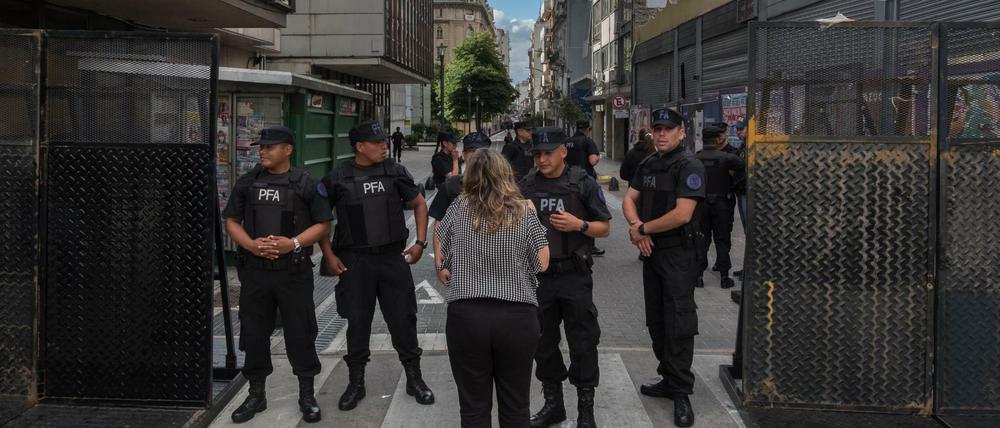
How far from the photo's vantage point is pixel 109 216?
5066 millimetres

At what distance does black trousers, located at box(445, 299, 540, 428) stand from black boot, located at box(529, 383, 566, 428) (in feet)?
3.47

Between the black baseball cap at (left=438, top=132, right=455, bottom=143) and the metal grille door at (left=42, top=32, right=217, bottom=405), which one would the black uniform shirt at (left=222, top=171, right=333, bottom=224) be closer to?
the metal grille door at (left=42, top=32, right=217, bottom=405)

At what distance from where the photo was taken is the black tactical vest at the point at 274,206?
4.90 metres

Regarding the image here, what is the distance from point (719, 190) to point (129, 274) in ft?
19.8

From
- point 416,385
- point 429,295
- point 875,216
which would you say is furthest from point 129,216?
point 875,216

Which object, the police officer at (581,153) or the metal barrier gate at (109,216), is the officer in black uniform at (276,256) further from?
the police officer at (581,153)

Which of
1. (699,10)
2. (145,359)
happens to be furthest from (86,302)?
(699,10)

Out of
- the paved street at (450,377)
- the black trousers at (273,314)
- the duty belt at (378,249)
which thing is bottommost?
the paved street at (450,377)

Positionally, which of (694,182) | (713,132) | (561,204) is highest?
(713,132)

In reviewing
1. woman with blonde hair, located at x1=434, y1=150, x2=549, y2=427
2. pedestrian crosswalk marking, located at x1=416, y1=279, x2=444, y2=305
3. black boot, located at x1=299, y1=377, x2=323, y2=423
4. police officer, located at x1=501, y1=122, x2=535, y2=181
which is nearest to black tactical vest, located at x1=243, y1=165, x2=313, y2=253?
black boot, located at x1=299, y1=377, x2=323, y2=423

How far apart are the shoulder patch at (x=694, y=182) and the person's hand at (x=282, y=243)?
2.38 meters

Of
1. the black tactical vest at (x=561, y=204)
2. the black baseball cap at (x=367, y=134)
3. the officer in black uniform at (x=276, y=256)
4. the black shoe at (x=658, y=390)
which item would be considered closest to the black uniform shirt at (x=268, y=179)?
the officer in black uniform at (x=276, y=256)

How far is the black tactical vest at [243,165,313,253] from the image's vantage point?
4.90m

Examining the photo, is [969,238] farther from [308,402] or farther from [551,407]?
[308,402]
